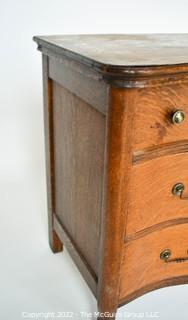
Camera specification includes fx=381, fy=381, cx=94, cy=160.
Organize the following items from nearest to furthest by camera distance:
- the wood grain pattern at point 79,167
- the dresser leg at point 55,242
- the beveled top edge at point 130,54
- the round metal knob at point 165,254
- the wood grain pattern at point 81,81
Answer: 1. the beveled top edge at point 130,54
2. the wood grain pattern at point 81,81
3. the wood grain pattern at point 79,167
4. the round metal knob at point 165,254
5. the dresser leg at point 55,242

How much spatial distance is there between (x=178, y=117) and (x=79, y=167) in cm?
36

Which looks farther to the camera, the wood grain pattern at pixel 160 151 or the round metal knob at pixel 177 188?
the round metal knob at pixel 177 188

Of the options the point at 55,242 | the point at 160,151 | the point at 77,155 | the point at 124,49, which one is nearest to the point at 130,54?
the point at 124,49

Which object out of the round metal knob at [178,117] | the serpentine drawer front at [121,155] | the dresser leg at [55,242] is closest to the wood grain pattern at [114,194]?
the serpentine drawer front at [121,155]

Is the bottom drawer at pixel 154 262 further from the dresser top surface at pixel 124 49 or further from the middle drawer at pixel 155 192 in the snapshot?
the dresser top surface at pixel 124 49

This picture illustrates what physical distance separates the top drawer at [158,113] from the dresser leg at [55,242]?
0.71 m

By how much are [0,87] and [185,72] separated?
4.28 ft

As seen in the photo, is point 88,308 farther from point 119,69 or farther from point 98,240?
point 119,69

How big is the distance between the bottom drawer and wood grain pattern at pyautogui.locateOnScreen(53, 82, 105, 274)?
10 centimetres

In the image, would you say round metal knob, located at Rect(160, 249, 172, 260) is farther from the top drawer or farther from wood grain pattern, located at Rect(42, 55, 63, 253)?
wood grain pattern, located at Rect(42, 55, 63, 253)

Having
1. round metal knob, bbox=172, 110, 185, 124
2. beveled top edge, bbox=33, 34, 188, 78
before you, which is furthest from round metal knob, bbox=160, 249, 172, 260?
beveled top edge, bbox=33, 34, 188, 78

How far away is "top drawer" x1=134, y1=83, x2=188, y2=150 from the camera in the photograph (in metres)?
0.86

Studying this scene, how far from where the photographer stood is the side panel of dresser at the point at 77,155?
967 millimetres

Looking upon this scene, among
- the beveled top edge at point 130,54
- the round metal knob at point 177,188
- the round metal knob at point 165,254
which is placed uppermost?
the beveled top edge at point 130,54
